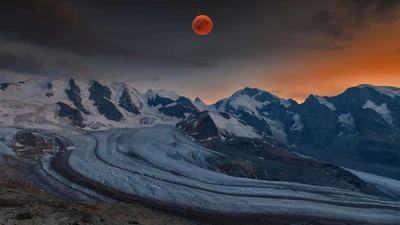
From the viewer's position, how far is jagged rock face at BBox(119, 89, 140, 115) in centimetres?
18512

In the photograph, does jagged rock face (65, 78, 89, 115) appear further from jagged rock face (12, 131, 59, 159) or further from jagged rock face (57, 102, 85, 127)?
jagged rock face (12, 131, 59, 159)

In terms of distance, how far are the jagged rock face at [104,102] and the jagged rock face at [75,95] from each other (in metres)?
8.80

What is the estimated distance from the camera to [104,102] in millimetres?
174875

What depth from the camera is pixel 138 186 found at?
47531 millimetres

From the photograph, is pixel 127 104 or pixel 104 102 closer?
pixel 104 102

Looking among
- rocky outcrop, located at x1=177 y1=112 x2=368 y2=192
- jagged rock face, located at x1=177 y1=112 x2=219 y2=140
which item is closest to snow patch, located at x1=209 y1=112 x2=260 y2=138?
rocky outcrop, located at x1=177 y1=112 x2=368 y2=192

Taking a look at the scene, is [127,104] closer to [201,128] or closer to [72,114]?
[72,114]

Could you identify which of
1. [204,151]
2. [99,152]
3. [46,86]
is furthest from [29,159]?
[46,86]

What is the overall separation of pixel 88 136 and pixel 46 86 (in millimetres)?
86905

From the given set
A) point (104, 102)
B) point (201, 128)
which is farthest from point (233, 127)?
point (104, 102)

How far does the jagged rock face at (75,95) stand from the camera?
15484 centimetres

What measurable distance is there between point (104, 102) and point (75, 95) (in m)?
17.5

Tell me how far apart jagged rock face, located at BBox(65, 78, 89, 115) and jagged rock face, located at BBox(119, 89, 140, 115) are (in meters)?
28.8

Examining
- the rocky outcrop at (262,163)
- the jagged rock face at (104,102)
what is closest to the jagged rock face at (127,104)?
the jagged rock face at (104,102)
